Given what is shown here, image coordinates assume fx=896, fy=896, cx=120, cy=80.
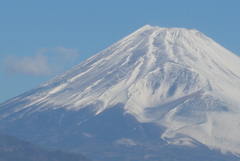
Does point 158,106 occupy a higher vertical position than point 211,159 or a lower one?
higher

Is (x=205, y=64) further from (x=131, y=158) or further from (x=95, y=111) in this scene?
(x=131, y=158)

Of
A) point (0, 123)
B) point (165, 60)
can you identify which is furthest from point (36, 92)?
point (165, 60)

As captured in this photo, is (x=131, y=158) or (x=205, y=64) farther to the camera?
(x=205, y=64)

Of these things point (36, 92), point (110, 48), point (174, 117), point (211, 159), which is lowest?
point (211, 159)

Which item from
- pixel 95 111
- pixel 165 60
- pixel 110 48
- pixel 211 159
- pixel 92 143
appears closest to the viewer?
pixel 211 159

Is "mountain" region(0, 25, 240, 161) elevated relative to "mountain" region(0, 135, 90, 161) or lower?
elevated

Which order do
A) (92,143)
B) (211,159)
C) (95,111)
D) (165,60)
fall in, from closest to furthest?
1. (211,159)
2. (92,143)
3. (95,111)
4. (165,60)
